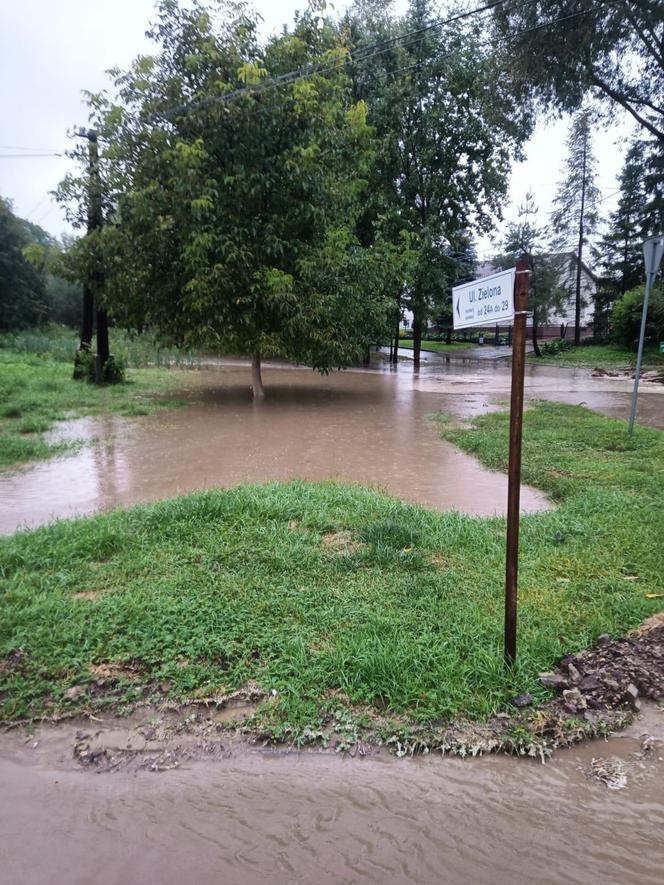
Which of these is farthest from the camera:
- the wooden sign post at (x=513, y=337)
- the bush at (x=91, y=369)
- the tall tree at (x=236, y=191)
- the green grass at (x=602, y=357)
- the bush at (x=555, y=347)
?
the bush at (x=555, y=347)

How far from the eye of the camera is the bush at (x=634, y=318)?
2773 cm

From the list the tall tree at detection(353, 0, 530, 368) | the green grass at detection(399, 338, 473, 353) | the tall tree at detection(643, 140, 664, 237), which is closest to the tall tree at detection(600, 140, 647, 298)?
the tall tree at detection(643, 140, 664, 237)

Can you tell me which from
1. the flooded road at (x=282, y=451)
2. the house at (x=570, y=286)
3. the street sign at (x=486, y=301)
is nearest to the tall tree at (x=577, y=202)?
the house at (x=570, y=286)

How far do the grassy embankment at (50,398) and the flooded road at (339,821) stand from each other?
21.4 ft

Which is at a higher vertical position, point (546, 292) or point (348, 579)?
point (546, 292)

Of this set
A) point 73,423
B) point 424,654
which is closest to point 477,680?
point 424,654

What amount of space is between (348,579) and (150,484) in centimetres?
382

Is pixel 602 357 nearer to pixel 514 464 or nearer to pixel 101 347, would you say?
pixel 101 347

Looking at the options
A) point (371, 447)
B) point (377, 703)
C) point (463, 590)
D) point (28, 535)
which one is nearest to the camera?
point (377, 703)

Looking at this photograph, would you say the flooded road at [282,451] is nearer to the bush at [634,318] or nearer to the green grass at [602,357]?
the green grass at [602,357]

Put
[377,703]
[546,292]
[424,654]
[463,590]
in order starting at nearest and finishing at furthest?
[377,703] < [424,654] < [463,590] < [546,292]

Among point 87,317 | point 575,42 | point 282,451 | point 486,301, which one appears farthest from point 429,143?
point 486,301

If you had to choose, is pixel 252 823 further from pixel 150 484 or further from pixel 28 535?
pixel 150 484

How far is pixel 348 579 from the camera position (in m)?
4.02
